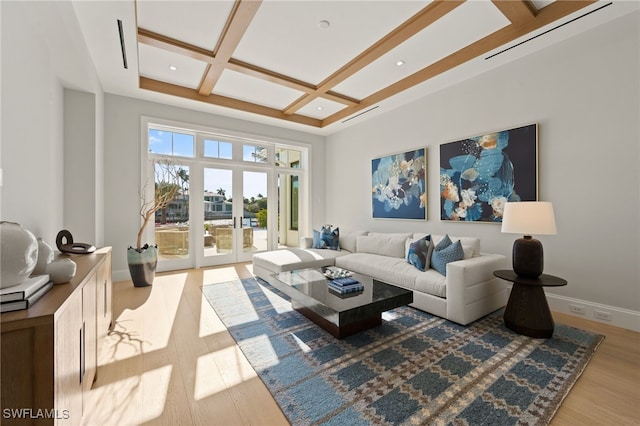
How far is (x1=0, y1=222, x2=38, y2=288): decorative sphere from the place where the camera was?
103cm

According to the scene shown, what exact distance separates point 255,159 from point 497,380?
5.34m

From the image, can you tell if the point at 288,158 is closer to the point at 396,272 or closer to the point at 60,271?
the point at 396,272

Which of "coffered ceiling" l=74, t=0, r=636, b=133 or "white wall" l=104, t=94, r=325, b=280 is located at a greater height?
"coffered ceiling" l=74, t=0, r=636, b=133

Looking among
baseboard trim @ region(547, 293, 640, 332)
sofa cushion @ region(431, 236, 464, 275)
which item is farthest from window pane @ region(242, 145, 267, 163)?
baseboard trim @ region(547, 293, 640, 332)

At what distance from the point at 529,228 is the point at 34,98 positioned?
4.17 metres

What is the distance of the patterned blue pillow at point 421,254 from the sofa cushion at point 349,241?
1524mm

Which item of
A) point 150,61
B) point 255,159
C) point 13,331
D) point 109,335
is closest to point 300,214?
point 255,159

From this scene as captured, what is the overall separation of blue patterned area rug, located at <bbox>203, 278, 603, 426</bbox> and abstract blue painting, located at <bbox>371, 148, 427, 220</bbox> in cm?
211

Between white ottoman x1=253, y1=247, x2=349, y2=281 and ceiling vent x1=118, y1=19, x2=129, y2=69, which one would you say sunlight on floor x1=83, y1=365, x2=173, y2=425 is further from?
ceiling vent x1=118, y1=19, x2=129, y2=69

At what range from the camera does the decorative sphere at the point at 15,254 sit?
3.37ft

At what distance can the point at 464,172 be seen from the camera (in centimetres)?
384

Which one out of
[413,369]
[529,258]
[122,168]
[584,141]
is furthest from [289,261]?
[584,141]

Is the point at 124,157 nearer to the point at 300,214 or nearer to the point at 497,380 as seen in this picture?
the point at 300,214

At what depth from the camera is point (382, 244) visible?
14.2 ft
